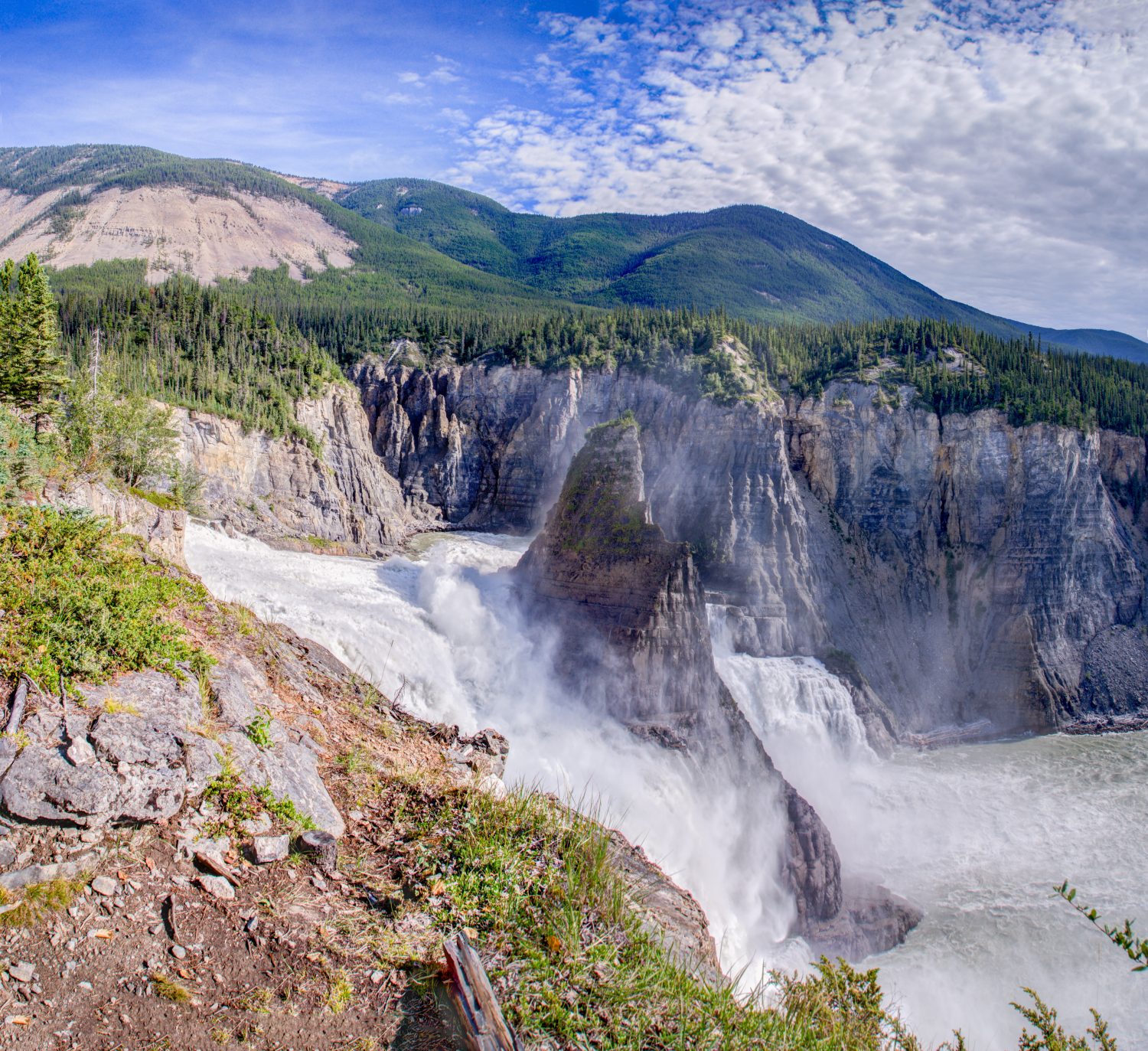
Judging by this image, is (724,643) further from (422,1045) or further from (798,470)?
(422,1045)

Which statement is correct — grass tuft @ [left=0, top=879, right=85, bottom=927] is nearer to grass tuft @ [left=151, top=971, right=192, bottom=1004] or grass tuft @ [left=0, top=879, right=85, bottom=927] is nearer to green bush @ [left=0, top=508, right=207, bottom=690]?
grass tuft @ [left=151, top=971, right=192, bottom=1004]

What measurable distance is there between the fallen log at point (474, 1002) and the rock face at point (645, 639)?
19773 millimetres

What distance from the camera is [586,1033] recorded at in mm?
5246

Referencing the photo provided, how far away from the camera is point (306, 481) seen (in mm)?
49969

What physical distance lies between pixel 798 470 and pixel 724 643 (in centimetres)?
1728

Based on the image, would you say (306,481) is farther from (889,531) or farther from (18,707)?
(18,707)

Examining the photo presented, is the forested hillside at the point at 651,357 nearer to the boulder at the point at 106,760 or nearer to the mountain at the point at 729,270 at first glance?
the boulder at the point at 106,760

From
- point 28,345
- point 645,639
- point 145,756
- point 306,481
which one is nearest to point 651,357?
point 306,481

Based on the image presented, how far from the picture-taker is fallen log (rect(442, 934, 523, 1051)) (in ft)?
16.0

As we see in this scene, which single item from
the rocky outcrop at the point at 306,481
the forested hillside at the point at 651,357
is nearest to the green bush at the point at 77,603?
the rocky outcrop at the point at 306,481

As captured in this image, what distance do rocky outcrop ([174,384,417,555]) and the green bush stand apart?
30.2m

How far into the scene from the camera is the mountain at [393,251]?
4535 inches

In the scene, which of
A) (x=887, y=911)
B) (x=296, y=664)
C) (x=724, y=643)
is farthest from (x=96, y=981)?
(x=724, y=643)

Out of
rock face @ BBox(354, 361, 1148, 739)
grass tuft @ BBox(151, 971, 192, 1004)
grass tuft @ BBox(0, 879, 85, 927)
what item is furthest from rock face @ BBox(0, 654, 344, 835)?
rock face @ BBox(354, 361, 1148, 739)
